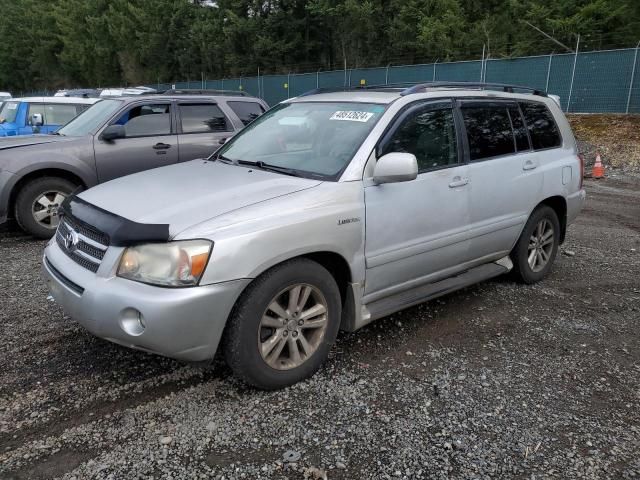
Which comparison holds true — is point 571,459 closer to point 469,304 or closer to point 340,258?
point 340,258

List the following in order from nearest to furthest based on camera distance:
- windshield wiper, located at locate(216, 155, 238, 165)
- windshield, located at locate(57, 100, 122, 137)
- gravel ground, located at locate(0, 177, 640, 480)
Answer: gravel ground, located at locate(0, 177, 640, 480)
windshield wiper, located at locate(216, 155, 238, 165)
windshield, located at locate(57, 100, 122, 137)

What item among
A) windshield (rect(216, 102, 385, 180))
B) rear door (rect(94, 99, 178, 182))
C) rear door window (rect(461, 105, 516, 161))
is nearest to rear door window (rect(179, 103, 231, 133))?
rear door (rect(94, 99, 178, 182))

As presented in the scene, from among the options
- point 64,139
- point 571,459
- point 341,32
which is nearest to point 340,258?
point 571,459

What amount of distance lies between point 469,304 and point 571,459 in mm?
2088

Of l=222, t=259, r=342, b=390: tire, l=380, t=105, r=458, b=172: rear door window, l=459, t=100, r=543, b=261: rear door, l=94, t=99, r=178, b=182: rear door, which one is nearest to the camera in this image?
l=222, t=259, r=342, b=390: tire

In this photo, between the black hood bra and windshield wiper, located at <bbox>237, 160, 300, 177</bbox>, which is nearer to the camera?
the black hood bra

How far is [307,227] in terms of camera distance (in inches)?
124

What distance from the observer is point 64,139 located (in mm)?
6938

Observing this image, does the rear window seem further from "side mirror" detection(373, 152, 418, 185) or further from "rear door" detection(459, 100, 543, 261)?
"side mirror" detection(373, 152, 418, 185)

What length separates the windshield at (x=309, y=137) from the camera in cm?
367

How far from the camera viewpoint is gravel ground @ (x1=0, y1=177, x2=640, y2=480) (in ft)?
8.61

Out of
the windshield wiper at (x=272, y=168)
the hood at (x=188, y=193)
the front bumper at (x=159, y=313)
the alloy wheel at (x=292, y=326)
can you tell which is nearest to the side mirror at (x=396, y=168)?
the hood at (x=188, y=193)

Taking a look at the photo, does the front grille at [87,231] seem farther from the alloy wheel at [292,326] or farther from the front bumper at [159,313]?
the alloy wheel at [292,326]

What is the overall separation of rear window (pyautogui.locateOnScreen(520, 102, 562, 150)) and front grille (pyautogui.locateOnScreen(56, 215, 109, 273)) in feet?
12.5
